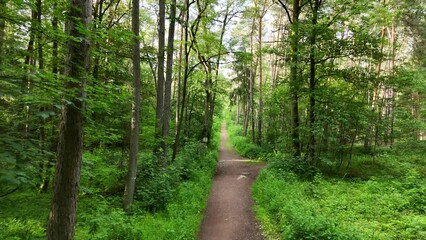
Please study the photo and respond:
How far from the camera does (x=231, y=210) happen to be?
974 centimetres

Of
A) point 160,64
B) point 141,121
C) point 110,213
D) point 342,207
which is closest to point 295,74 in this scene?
point 160,64

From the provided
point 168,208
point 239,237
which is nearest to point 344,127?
point 239,237

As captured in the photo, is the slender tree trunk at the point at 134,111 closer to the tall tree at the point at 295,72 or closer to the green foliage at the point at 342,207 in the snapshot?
the green foliage at the point at 342,207

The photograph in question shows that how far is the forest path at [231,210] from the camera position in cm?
783

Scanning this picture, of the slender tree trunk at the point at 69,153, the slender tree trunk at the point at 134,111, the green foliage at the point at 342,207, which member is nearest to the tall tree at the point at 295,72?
the green foliage at the point at 342,207

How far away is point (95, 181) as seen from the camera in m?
10.3

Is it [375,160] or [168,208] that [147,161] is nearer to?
[168,208]

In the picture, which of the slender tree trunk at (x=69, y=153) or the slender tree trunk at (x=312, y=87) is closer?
the slender tree trunk at (x=69, y=153)

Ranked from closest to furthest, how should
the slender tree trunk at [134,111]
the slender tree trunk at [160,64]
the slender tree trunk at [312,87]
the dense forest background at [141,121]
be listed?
1. the dense forest background at [141,121]
2. the slender tree trunk at [134,111]
3. the slender tree trunk at [160,64]
4. the slender tree trunk at [312,87]

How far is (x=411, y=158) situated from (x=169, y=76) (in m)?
14.2

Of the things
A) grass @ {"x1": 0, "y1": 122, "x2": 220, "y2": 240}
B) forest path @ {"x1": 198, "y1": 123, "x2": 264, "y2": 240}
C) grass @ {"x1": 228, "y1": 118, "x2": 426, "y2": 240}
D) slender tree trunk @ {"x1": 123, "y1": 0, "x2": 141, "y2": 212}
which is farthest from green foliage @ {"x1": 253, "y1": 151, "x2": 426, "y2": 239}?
slender tree trunk @ {"x1": 123, "y1": 0, "x2": 141, "y2": 212}

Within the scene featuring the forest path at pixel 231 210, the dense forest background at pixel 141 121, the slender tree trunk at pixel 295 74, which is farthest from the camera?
the slender tree trunk at pixel 295 74

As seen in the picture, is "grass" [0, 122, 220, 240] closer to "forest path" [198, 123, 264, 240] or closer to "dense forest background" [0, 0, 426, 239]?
"dense forest background" [0, 0, 426, 239]

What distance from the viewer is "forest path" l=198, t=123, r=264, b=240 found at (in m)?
7.83
